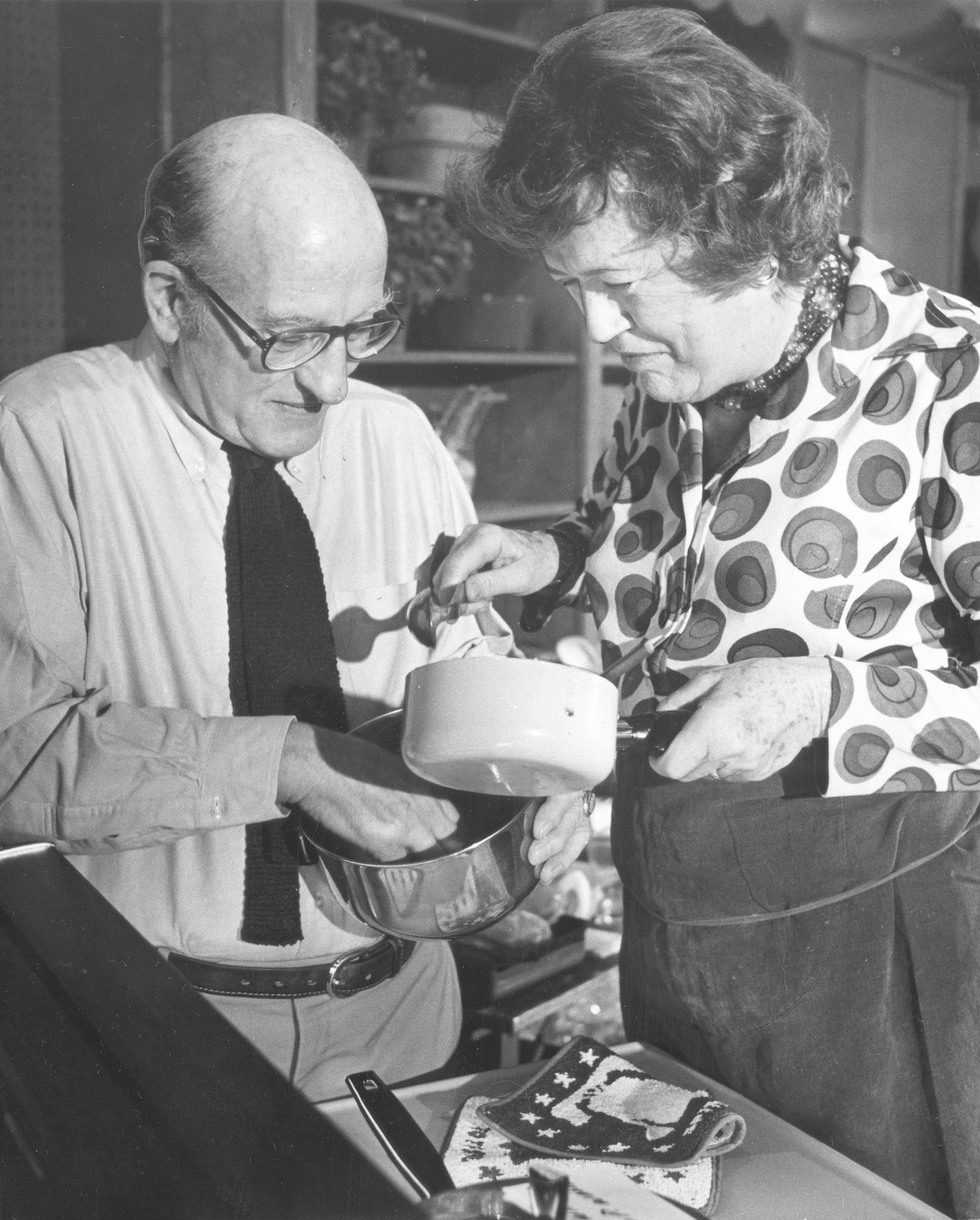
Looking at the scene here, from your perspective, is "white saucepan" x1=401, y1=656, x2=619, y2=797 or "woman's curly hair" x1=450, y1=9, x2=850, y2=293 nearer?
"white saucepan" x1=401, y1=656, x2=619, y2=797

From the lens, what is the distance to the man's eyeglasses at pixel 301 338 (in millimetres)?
775

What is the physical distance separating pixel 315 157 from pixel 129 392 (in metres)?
0.24

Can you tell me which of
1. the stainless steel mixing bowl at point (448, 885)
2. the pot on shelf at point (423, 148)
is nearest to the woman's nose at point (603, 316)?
the stainless steel mixing bowl at point (448, 885)

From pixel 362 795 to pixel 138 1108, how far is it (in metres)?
0.26

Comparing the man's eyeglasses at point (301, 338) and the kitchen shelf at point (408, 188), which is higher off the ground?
the kitchen shelf at point (408, 188)

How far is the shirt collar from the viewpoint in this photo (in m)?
0.86

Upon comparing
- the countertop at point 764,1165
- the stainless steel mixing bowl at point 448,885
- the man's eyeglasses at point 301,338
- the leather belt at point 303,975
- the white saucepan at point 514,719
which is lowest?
the leather belt at point 303,975

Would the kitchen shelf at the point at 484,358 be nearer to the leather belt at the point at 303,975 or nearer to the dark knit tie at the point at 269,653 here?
the dark knit tie at the point at 269,653

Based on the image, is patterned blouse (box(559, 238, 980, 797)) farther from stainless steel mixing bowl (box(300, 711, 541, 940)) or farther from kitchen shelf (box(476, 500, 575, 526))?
kitchen shelf (box(476, 500, 575, 526))

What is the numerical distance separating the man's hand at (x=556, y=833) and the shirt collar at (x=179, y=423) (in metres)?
0.39

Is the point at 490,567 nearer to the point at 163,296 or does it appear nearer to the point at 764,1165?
the point at 163,296

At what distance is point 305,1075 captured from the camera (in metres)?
0.91

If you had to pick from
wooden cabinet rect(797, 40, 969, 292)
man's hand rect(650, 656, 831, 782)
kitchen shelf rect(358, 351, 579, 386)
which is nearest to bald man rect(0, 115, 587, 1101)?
man's hand rect(650, 656, 831, 782)

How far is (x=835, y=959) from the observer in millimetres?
806
